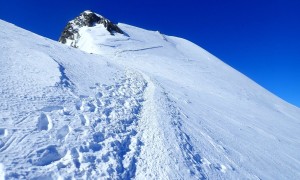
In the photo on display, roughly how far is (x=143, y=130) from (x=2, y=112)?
4.31 m

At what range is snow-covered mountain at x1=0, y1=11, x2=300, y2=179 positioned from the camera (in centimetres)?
657

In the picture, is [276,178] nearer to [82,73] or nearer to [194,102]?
[194,102]

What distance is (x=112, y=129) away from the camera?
342 inches

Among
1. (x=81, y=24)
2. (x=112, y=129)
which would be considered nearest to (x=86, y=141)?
(x=112, y=129)

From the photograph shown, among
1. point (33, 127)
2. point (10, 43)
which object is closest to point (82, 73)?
point (10, 43)

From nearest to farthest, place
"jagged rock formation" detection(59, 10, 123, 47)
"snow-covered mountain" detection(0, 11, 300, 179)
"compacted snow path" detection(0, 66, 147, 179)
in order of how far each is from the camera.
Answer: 1. "compacted snow path" detection(0, 66, 147, 179)
2. "snow-covered mountain" detection(0, 11, 300, 179)
3. "jagged rock formation" detection(59, 10, 123, 47)

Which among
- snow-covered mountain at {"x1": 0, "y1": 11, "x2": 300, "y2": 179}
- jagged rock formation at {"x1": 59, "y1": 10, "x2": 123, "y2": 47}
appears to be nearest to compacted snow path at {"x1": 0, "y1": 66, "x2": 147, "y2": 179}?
snow-covered mountain at {"x1": 0, "y1": 11, "x2": 300, "y2": 179}

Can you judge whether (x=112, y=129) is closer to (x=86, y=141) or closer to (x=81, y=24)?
(x=86, y=141)

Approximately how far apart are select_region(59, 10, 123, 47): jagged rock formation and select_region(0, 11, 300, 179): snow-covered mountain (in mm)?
26896

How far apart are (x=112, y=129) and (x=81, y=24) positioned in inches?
1573

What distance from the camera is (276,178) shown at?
32.2 ft

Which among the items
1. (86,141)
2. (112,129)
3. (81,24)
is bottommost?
(86,141)

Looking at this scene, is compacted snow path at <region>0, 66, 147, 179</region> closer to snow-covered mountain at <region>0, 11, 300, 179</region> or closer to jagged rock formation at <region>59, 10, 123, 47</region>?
snow-covered mountain at <region>0, 11, 300, 179</region>

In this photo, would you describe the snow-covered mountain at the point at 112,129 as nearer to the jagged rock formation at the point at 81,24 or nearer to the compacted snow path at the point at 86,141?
the compacted snow path at the point at 86,141
